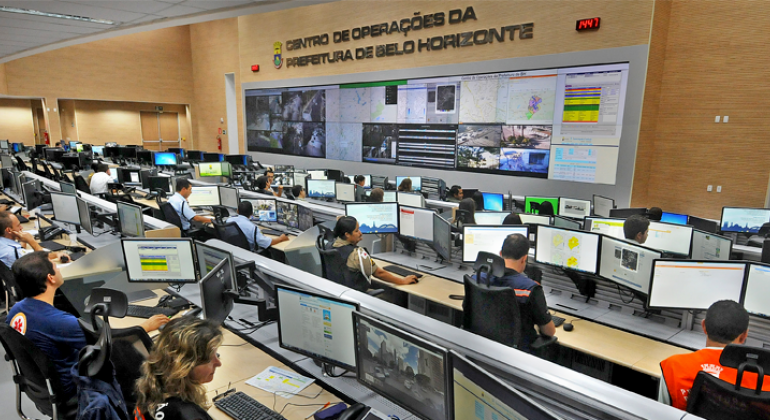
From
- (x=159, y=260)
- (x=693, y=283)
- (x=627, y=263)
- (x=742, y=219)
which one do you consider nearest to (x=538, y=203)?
(x=742, y=219)

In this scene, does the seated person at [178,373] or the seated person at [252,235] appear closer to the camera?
the seated person at [178,373]

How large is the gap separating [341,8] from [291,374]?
457 inches

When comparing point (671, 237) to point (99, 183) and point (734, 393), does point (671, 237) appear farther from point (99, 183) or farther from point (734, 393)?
point (99, 183)

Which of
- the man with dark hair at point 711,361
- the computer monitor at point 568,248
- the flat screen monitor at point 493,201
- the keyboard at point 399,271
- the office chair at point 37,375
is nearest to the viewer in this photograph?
the man with dark hair at point 711,361

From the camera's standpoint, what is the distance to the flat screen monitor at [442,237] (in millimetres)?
4246

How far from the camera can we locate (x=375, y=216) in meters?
4.94

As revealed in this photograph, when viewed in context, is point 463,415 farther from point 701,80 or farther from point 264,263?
point 701,80

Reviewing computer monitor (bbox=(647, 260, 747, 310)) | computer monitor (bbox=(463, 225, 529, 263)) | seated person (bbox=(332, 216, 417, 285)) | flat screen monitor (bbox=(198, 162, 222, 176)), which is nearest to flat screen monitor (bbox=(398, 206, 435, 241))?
computer monitor (bbox=(463, 225, 529, 263))

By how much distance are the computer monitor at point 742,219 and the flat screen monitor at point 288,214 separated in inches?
215

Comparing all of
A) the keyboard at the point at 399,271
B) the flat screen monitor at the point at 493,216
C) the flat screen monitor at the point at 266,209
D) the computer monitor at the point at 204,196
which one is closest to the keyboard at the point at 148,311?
the keyboard at the point at 399,271

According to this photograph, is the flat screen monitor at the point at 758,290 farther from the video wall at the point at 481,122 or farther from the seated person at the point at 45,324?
the video wall at the point at 481,122

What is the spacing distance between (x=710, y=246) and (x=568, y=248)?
1356 mm

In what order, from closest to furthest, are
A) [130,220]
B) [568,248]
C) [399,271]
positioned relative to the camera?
[568,248]
[399,271]
[130,220]

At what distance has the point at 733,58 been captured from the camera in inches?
281
